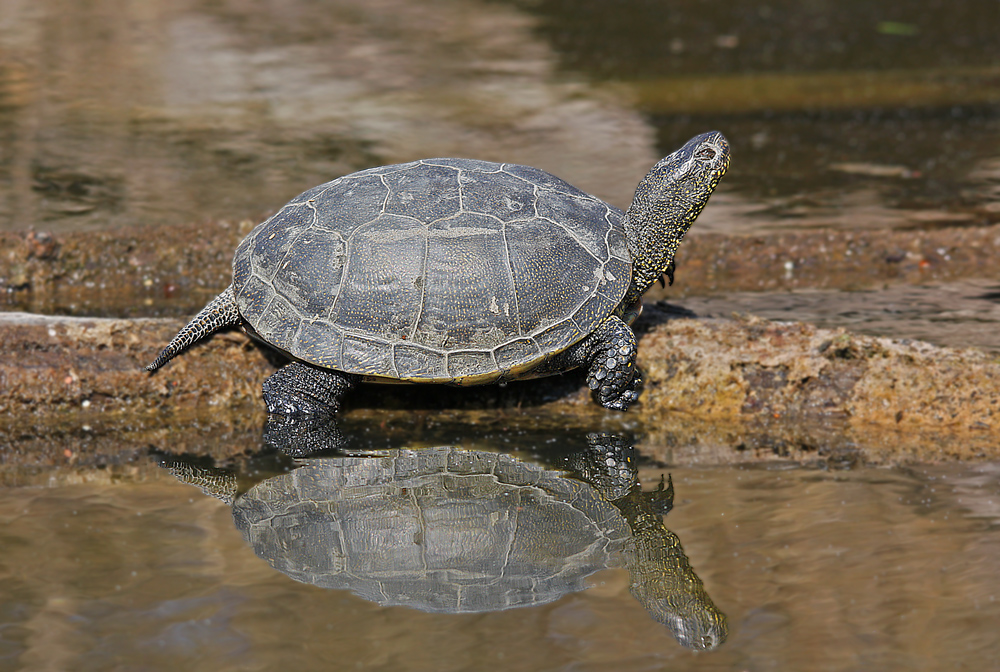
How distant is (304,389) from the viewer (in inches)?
186

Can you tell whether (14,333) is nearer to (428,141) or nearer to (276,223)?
(276,223)

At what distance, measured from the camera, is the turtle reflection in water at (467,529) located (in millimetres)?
3334

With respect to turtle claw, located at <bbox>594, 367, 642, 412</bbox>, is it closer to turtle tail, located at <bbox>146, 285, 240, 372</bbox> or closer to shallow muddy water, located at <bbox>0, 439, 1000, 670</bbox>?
shallow muddy water, located at <bbox>0, 439, 1000, 670</bbox>

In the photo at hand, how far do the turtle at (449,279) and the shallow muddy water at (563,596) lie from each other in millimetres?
966

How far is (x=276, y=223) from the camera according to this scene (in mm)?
4898

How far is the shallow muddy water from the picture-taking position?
296 cm

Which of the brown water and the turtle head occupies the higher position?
the turtle head

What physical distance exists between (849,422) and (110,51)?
12807 millimetres

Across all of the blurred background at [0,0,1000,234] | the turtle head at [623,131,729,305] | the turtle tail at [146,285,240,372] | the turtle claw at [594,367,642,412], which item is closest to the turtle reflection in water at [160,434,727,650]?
the turtle claw at [594,367,642,412]

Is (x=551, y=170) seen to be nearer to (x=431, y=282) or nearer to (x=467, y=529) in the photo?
(x=431, y=282)

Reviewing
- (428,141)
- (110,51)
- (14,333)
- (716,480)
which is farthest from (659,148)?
(110,51)

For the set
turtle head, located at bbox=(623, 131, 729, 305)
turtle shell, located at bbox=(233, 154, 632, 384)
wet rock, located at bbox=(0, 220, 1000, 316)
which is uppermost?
turtle head, located at bbox=(623, 131, 729, 305)

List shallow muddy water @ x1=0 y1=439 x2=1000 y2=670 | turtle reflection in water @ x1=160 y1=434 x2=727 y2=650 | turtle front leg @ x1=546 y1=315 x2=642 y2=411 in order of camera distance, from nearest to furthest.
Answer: shallow muddy water @ x1=0 y1=439 x2=1000 y2=670
turtle reflection in water @ x1=160 y1=434 x2=727 y2=650
turtle front leg @ x1=546 y1=315 x2=642 y2=411

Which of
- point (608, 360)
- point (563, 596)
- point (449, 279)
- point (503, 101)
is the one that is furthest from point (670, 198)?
point (503, 101)
